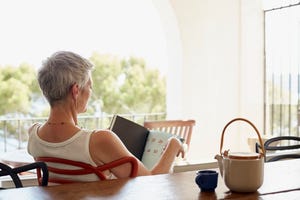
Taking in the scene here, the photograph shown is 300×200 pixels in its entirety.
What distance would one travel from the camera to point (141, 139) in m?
2.48

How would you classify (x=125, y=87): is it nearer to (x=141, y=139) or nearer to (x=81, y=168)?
(x=141, y=139)

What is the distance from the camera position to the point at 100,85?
8.73 m

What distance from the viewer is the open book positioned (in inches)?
93.8

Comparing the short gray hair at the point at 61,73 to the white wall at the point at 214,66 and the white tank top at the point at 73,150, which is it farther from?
the white wall at the point at 214,66

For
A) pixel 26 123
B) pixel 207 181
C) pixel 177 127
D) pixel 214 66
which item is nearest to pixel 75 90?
pixel 207 181

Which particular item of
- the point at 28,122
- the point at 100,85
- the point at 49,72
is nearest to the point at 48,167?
the point at 49,72

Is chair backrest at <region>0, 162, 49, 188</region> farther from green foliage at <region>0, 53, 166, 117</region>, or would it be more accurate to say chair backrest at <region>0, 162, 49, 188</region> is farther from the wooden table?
green foliage at <region>0, 53, 166, 117</region>

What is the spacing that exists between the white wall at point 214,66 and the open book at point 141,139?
2.28 meters

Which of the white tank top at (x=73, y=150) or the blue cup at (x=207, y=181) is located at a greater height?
the white tank top at (x=73, y=150)

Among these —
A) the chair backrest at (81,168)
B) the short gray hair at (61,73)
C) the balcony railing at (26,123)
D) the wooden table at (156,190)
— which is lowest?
the balcony railing at (26,123)

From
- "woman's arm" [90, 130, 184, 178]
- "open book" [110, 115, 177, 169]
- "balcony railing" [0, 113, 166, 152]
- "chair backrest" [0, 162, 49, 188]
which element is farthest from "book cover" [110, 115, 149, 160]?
"balcony railing" [0, 113, 166, 152]

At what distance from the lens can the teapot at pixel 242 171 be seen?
4.62 ft

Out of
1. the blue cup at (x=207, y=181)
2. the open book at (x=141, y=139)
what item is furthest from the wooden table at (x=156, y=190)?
the open book at (x=141, y=139)

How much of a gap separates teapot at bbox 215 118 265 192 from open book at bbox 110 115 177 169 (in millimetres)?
973
